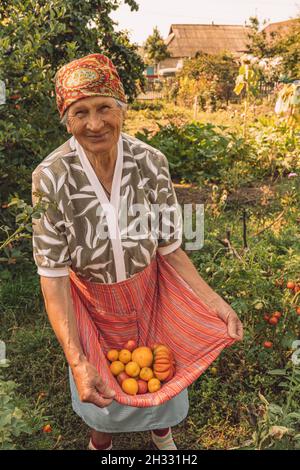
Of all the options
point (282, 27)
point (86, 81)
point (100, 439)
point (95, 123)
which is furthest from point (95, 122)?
point (282, 27)

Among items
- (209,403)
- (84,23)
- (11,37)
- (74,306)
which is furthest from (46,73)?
(209,403)

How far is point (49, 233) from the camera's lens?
1716 mm

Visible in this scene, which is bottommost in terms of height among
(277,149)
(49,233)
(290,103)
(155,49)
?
(155,49)

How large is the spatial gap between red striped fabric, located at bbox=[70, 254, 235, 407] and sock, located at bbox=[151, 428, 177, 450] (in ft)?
1.16

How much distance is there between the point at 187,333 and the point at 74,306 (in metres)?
0.43

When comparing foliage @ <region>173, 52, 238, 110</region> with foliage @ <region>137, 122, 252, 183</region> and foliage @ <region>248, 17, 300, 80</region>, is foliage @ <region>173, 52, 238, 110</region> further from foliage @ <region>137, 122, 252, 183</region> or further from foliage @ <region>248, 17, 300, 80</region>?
foliage @ <region>137, 122, 252, 183</region>

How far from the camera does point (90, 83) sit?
1633mm

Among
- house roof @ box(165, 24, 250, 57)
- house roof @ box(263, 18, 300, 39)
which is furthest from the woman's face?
house roof @ box(165, 24, 250, 57)

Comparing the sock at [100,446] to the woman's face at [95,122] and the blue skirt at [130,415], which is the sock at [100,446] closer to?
the blue skirt at [130,415]

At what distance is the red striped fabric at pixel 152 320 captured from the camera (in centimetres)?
181

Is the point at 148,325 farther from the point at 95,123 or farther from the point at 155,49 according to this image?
the point at 155,49

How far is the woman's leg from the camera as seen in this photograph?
2002 millimetres

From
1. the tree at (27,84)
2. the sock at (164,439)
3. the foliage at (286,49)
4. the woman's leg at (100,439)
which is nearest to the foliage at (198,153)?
the tree at (27,84)

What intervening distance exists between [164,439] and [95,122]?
1.29 metres
